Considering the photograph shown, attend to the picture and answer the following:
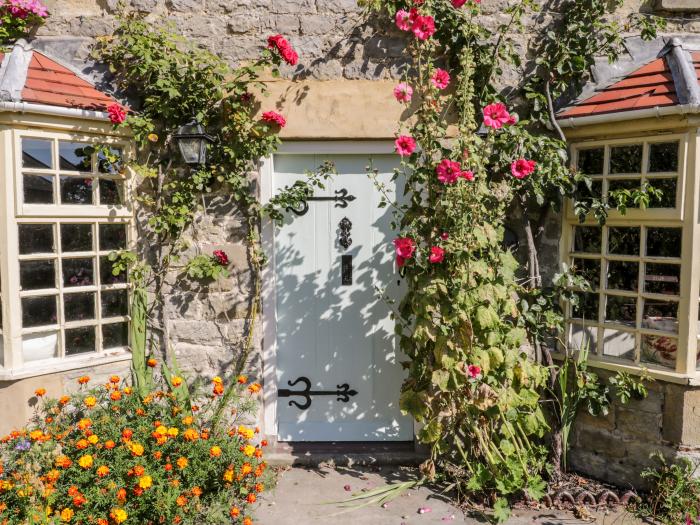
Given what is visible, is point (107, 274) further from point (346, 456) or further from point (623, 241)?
point (623, 241)

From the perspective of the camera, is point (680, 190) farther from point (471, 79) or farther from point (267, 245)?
point (267, 245)

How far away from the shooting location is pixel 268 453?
4.04 meters

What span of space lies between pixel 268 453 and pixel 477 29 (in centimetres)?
343

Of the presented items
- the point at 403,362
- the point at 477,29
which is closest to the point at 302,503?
the point at 403,362

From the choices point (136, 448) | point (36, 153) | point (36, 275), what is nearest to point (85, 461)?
point (136, 448)

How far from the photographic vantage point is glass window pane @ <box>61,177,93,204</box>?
367 cm

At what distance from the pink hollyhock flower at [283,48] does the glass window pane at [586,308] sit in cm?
263

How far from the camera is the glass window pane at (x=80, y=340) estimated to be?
12.3ft

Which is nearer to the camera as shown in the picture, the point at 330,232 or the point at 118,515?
the point at 118,515

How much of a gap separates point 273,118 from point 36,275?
1926 millimetres

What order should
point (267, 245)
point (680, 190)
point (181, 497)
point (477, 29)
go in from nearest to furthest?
point (181, 497)
point (680, 190)
point (477, 29)
point (267, 245)

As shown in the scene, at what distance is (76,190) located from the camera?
3715 mm

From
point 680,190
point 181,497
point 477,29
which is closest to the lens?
point 181,497

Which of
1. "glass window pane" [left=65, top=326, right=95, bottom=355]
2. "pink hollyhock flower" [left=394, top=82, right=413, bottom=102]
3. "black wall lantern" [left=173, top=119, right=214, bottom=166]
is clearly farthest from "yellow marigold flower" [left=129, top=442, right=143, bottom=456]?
"pink hollyhock flower" [left=394, top=82, right=413, bottom=102]
